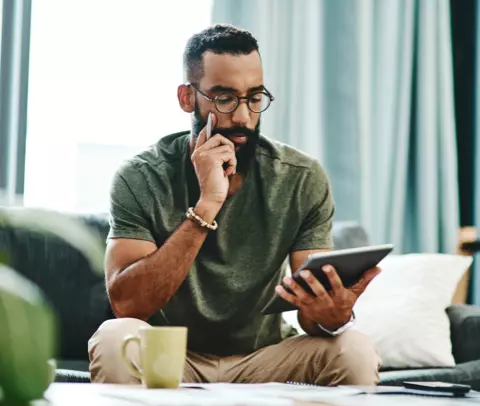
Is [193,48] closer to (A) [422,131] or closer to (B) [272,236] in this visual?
(B) [272,236]

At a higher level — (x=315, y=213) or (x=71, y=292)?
(x=315, y=213)

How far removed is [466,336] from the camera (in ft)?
7.40

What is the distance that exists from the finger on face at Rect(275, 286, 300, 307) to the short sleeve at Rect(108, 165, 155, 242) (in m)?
0.38

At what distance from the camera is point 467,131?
3.47m

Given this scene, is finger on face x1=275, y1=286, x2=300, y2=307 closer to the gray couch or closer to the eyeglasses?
the eyeglasses

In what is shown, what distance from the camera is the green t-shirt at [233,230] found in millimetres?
1824

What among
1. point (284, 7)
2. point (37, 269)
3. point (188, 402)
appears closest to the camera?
point (188, 402)

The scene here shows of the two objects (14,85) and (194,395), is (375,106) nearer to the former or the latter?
(14,85)

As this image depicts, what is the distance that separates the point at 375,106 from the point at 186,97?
149 cm

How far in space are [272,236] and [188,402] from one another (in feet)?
2.92

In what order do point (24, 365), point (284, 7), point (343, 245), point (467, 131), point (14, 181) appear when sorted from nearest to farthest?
point (24, 365)
point (343, 245)
point (14, 181)
point (284, 7)
point (467, 131)

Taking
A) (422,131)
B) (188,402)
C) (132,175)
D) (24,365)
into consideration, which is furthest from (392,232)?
(24,365)

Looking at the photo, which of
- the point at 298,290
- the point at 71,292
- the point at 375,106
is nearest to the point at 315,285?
the point at 298,290

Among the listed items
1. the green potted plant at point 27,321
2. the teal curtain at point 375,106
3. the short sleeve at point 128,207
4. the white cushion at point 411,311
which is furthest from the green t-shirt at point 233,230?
the green potted plant at point 27,321
